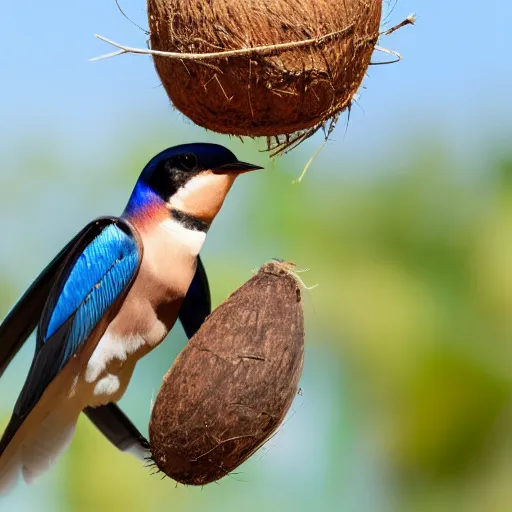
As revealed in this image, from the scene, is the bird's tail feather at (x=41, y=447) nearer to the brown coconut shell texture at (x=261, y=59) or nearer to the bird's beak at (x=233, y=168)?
the bird's beak at (x=233, y=168)

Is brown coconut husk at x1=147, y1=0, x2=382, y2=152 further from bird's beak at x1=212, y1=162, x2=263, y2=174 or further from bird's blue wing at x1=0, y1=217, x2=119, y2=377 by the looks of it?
bird's blue wing at x1=0, y1=217, x2=119, y2=377

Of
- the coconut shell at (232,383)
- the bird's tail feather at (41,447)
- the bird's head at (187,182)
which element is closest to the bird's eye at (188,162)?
the bird's head at (187,182)

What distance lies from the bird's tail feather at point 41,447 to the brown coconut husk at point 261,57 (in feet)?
2.81

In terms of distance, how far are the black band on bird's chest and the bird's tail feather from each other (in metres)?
0.56

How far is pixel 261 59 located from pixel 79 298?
2.33ft

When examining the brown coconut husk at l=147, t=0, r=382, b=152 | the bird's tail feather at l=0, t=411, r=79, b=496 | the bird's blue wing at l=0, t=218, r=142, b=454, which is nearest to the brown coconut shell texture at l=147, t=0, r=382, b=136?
the brown coconut husk at l=147, t=0, r=382, b=152

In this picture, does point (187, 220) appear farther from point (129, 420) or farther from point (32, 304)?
point (129, 420)

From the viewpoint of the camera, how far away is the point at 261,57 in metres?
3.13

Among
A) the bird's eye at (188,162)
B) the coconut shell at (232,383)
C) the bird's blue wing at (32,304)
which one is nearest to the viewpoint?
the coconut shell at (232,383)

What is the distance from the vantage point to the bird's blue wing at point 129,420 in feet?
11.4

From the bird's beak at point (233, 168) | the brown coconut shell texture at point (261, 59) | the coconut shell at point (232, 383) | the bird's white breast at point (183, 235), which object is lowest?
the coconut shell at point (232, 383)

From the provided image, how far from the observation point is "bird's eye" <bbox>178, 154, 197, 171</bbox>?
323 cm

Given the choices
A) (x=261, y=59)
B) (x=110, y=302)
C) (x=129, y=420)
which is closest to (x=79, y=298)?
(x=110, y=302)

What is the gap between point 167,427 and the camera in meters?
2.96
